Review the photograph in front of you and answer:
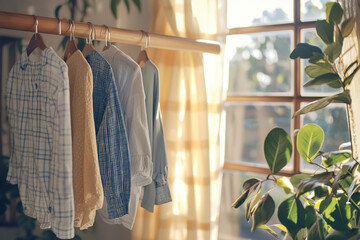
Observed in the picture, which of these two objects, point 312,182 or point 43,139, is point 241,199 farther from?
point 43,139

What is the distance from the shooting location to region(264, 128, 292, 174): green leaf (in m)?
1.23

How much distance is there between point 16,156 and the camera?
136cm

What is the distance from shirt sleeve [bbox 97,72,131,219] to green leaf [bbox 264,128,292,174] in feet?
1.50

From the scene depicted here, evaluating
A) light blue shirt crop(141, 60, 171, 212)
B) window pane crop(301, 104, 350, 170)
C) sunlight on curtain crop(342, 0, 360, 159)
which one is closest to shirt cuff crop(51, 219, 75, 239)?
light blue shirt crop(141, 60, 171, 212)

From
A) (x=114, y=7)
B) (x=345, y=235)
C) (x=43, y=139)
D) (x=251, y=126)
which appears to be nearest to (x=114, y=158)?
(x=43, y=139)

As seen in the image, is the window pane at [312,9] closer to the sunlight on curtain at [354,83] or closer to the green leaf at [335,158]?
the sunlight on curtain at [354,83]

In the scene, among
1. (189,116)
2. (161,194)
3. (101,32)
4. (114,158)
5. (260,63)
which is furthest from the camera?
(260,63)

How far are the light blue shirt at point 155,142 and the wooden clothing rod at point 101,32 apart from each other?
0.34 ft

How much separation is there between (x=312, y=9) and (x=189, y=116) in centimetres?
80

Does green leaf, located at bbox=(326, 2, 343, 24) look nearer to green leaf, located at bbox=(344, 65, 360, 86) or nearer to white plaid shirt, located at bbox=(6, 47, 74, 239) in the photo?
green leaf, located at bbox=(344, 65, 360, 86)

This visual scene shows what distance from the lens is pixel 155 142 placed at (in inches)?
59.3

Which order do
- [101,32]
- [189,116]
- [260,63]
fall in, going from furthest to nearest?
1. [260,63]
2. [189,116]
3. [101,32]

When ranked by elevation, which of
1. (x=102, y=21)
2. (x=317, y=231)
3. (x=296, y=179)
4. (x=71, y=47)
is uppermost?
(x=102, y=21)

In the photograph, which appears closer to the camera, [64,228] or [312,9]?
[64,228]
